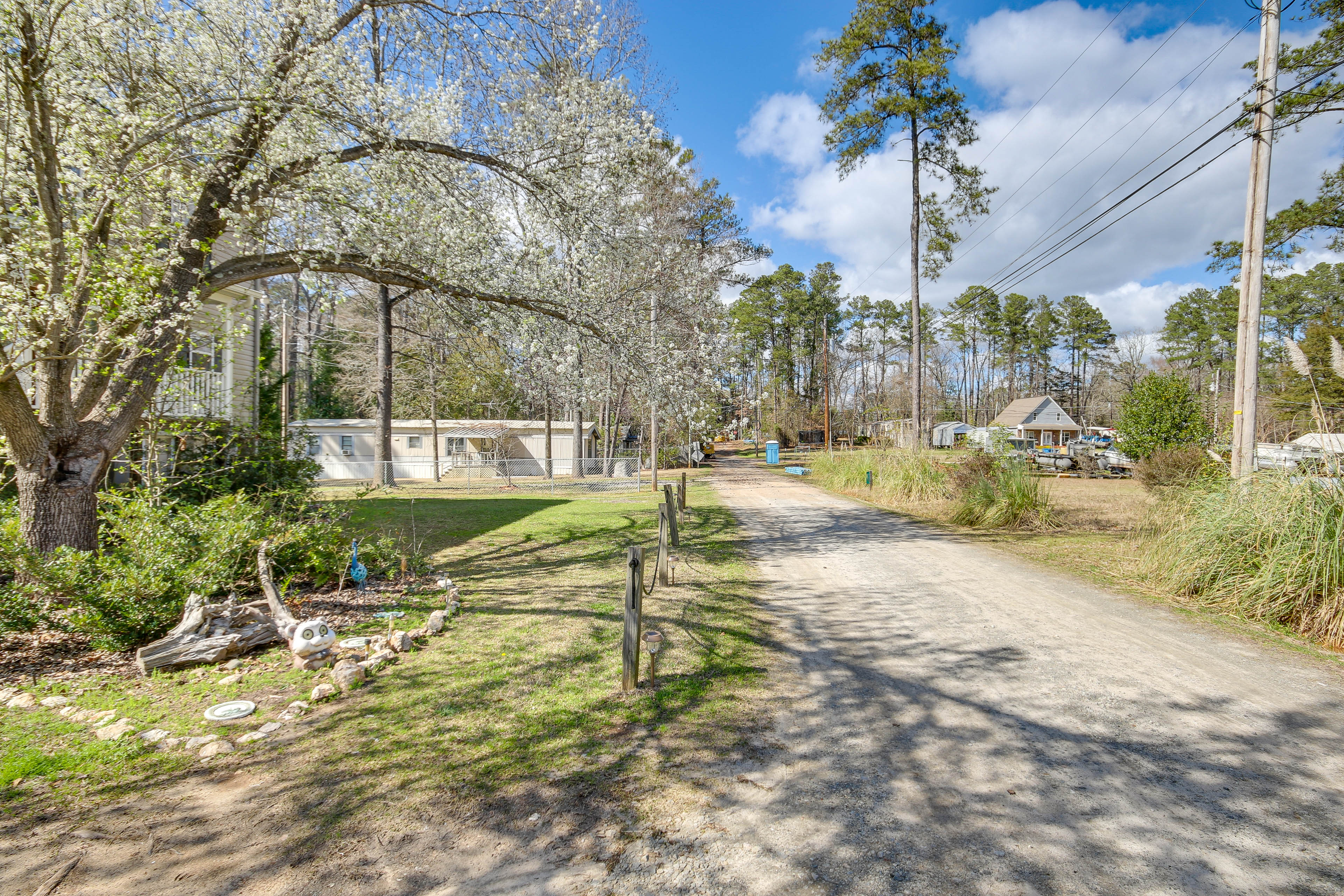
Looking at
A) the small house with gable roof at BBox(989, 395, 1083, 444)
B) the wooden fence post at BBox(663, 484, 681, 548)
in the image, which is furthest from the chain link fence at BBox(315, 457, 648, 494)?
the small house with gable roof at BBox(989, 395, 1083, 444)

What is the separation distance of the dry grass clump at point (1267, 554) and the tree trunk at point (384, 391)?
1964 cm

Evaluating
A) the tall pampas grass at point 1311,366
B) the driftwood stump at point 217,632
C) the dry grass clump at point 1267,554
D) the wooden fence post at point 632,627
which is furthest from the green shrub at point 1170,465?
the driftwood stump at point 217,632

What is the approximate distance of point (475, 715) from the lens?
12.4 ft

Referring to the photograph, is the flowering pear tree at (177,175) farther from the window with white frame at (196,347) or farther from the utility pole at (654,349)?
the utility pole at (654,349)

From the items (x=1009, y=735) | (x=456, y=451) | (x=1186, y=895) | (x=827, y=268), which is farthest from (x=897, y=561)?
(x=827, y=268)

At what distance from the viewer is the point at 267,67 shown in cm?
591

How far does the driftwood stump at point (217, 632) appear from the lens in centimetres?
443

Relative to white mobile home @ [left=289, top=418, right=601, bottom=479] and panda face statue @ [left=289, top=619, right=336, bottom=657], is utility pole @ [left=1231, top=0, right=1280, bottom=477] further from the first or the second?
white mobile home @ [left=289, top=418, right=601, bottom=479]

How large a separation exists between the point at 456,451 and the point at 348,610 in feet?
99.1

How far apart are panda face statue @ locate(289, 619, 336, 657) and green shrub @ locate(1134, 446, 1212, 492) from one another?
14.3 metres

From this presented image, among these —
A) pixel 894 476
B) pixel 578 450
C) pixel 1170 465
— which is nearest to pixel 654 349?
pixel 894 476

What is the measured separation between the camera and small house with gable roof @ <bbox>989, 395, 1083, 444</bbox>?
48750 millimetres

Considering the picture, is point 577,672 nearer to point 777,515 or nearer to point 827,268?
point 777,515

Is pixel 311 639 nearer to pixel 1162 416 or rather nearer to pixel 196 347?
pixel 196 347
